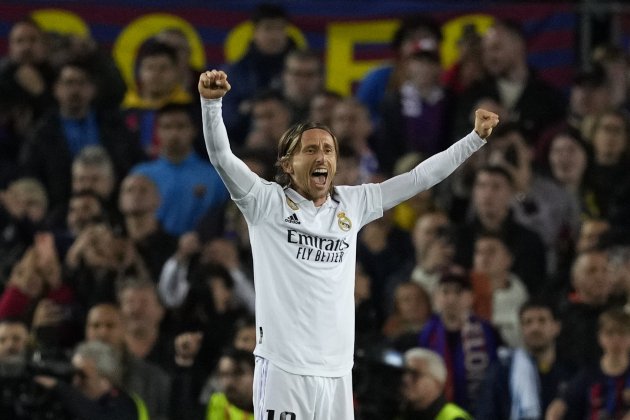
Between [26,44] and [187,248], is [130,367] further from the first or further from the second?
[26,44]

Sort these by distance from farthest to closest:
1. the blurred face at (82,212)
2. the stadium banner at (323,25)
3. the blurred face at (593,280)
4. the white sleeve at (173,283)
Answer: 1. the stadium banner at (323,25)
2. the blurred face at (82,212)
3. the white sleeve at (173,283)
4. the blurred face at (593,280)

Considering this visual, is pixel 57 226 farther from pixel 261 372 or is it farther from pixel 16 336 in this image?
pixel 261 372

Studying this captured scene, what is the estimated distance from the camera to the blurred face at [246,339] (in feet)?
37.2

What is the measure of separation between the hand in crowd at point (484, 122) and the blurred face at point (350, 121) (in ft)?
16.9

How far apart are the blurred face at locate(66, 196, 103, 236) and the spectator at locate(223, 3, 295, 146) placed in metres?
1.69

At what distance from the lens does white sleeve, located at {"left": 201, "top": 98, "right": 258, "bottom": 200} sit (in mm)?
7902

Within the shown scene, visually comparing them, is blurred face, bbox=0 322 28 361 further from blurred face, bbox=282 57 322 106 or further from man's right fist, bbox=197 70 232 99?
man's right fist, bbox=197 70 232 99

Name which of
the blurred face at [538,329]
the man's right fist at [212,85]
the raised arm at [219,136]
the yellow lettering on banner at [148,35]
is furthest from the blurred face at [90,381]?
the yellow lettering on banner at [148,35]

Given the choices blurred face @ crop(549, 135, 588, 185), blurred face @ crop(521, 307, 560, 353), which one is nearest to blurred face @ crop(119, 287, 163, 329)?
blurred face @ crop(521, 307, 560, 353)

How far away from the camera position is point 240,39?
15461mm

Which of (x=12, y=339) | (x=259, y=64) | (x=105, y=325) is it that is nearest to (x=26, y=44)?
(x=259, y=64)

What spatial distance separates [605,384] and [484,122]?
11.0ft

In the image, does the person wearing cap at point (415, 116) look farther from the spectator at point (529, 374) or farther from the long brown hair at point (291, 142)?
the long brown hair at point (291, 142)

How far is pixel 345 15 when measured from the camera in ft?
50.9
